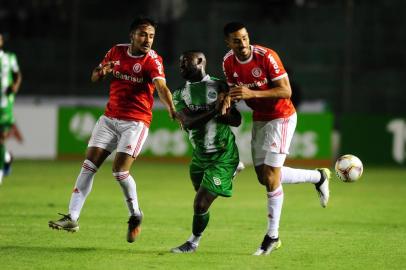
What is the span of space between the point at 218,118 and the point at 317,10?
15.0m

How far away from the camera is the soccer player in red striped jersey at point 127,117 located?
28.6ft

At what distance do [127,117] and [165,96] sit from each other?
0.66m

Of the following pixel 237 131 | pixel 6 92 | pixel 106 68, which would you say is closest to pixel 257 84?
pixel 106 68

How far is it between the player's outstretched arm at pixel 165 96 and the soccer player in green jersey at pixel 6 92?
18.5 feet

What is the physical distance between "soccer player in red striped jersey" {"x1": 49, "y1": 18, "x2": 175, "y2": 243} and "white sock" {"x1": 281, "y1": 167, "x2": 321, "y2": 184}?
1.45m

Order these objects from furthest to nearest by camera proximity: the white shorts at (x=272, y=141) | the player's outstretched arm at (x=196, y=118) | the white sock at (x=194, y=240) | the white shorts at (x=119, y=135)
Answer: the white shorts at (x=119, y=135), the white shorts at (x=272, y=141), the white sock at (x=194, y=240), the player's outstretched arm at (x=196, y=118)

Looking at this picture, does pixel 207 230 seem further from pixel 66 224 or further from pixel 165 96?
pixel 165 96

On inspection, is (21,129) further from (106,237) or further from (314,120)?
(106,237)

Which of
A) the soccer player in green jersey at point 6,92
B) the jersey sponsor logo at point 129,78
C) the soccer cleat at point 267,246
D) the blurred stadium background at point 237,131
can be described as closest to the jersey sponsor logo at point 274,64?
the jersey sponsor logo at point 129,78

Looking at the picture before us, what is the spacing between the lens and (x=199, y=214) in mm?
8188

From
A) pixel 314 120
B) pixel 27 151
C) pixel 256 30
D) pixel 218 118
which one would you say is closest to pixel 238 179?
pixel 314 120

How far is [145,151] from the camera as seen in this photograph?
19.7 metres

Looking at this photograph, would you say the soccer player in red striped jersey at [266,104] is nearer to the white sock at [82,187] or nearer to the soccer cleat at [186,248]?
the soccer cleat at [186,248]

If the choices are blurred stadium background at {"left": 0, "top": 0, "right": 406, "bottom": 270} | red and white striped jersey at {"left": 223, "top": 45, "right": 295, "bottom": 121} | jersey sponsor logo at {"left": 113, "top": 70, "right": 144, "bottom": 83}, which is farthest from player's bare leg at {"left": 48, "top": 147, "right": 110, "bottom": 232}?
red and white striped jersey at {"left": 223, "top": 45, "right": 295, "bottom": 121}
